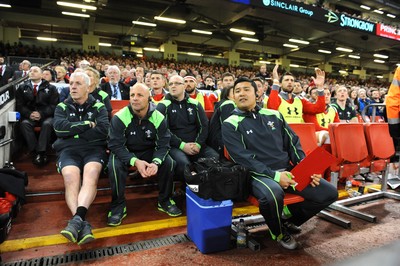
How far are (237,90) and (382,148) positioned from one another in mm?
2316

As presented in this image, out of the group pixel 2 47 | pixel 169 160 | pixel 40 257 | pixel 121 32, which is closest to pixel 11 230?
pixel 40 257

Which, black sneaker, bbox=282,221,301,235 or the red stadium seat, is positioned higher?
the red stadium seat

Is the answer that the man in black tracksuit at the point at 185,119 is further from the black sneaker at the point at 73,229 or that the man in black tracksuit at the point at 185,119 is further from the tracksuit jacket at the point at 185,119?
the black sneaker at the point at 73,229

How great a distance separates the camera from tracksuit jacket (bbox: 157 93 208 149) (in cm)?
350

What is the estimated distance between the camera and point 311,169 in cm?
234

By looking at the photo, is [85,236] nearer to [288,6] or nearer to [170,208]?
[170,208]

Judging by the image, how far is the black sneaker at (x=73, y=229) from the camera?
2.15m

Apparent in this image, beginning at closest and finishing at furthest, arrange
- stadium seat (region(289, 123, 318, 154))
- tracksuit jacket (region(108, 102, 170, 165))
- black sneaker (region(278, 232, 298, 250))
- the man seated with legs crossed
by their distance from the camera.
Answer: black sneaker (region(278, 232, 298, 250)) < the man seated with legs crossed < tracksuit jacket (region(108, 102, 170, 165)) < stadium seat (region(289, 123, 318, 154))

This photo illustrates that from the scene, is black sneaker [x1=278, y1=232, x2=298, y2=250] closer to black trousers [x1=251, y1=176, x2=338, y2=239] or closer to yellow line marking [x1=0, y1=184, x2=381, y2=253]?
black trousers [x1=251, y1=176, x2=338, y2=239]

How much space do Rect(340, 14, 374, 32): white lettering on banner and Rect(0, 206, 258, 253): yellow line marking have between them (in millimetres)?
16725

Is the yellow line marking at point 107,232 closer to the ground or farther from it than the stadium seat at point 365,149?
closer to the ground

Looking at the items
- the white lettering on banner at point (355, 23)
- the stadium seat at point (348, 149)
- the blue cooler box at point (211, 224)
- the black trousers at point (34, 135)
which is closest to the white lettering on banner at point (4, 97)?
the black trousers at point (34, 135)

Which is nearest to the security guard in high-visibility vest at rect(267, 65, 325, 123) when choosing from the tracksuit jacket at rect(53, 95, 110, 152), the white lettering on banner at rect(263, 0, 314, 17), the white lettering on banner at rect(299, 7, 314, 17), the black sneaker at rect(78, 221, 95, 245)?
the tracksuit jacket at rect(53, 95, 110, 152)

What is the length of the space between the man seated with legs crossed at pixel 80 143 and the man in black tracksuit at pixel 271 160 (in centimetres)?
134
